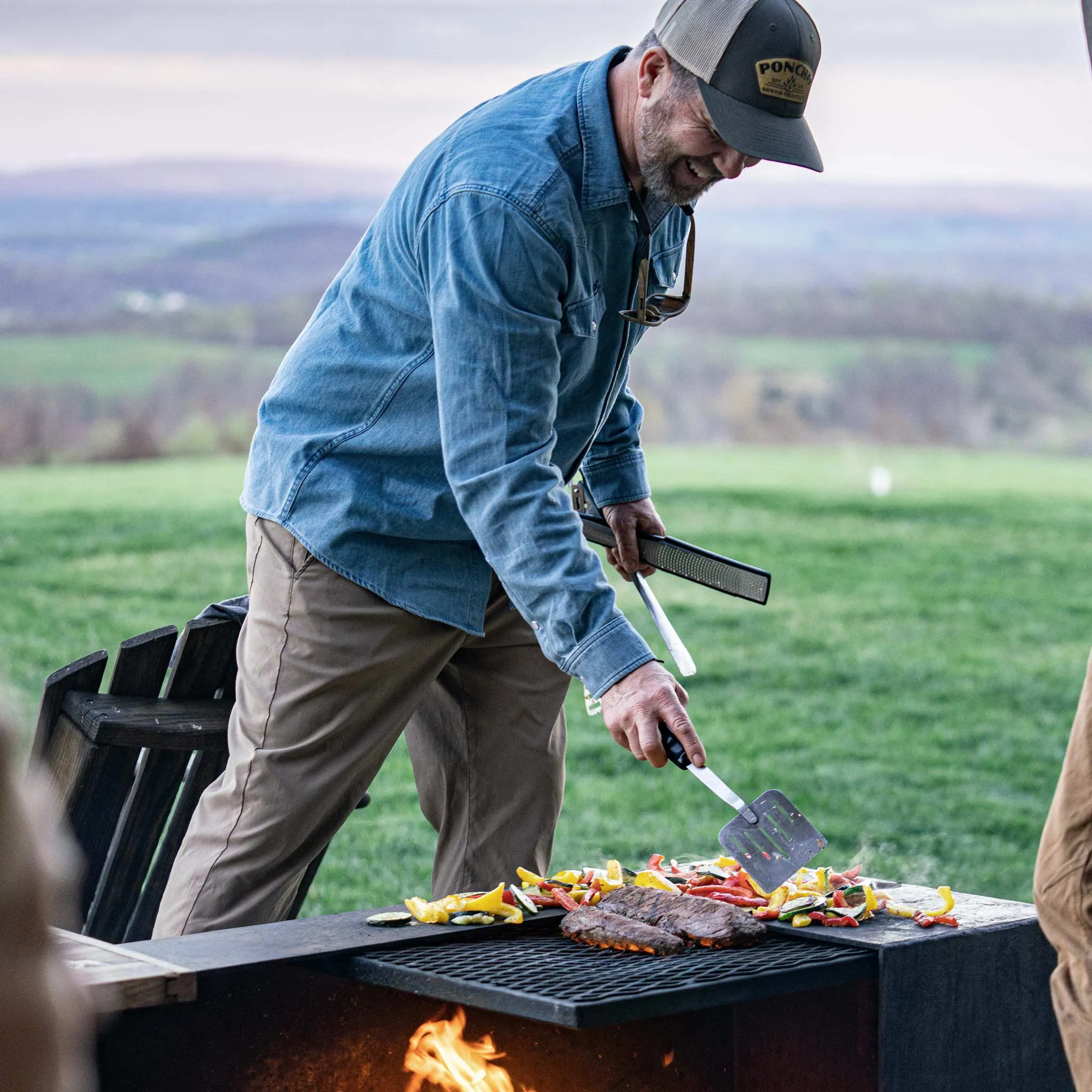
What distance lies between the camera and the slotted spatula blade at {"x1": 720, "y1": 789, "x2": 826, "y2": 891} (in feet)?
8.00

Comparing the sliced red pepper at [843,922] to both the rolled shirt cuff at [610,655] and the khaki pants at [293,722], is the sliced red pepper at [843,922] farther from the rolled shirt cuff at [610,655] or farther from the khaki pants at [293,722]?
the khaki pants at [293,722]

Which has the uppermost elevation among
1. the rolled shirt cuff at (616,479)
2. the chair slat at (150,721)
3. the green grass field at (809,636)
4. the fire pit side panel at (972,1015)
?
the rolled shirt cuff at (616,479)

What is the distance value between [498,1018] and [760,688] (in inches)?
227

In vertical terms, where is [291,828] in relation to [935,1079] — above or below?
above

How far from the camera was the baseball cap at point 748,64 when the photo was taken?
99.1 inches

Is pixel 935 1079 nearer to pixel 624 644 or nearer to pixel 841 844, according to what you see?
pixel 624 644

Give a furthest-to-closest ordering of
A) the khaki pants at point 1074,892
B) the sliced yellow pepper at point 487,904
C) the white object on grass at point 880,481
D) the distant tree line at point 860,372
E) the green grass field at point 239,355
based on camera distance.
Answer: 1. the distant tree line at point 860,372
2. the green grass field at point 239,355
3. the white object on grass at point 880,481
4. the sliced yellow pepper at point 487,904
5. the khaki pants at point 1074,892

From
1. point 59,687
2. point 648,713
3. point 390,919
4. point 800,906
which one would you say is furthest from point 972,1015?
point 59,687

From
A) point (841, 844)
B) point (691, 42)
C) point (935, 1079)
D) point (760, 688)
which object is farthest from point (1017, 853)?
point (691, 42)

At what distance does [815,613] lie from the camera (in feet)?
31.4

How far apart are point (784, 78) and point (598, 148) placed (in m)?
0.32

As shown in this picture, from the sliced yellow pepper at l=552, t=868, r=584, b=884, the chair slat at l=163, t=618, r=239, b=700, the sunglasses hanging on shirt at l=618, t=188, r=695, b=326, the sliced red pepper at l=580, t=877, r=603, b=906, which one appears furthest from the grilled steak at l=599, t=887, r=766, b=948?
the chair slat at l=163, t=618, r=239, b=700

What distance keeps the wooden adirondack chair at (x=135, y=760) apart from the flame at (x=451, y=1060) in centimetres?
Answer: 69

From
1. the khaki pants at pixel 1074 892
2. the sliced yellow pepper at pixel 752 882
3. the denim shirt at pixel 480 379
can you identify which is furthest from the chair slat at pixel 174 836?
the khaki pants at pixel 1074 892
